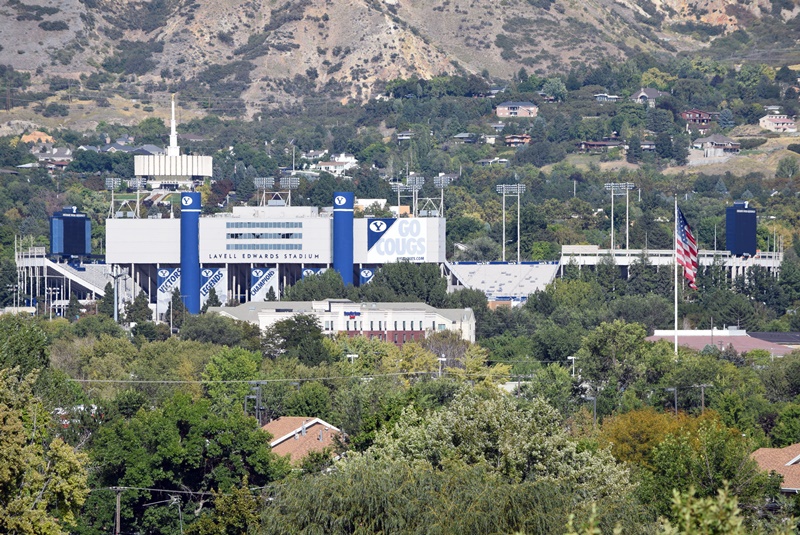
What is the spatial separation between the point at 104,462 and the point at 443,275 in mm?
115864

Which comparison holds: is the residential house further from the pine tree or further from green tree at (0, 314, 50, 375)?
green tree at (0, 314, 50, 375)

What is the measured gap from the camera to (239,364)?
10831 cm

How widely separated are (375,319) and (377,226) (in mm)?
34231

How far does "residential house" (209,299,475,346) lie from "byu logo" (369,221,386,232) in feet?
90.2

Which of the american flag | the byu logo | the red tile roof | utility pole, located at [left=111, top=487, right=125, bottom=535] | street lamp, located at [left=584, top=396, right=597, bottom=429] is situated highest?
the byu logo

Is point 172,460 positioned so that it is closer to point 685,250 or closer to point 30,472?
point 30,472

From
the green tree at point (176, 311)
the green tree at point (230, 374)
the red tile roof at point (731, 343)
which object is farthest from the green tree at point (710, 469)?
the green tree at point (176, 311)

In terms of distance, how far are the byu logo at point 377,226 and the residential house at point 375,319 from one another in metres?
27.5

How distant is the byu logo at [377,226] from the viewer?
598 feet

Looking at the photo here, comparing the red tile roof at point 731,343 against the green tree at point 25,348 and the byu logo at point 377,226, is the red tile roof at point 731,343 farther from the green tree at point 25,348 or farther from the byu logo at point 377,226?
the green tree at point 25,348

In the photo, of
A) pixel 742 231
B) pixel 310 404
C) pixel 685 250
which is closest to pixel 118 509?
pixel 310 404

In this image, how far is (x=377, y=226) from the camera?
599ft

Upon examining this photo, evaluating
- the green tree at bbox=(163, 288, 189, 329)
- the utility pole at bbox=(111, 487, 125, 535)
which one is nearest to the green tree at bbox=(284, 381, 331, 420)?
the utility pole at bbox=(111, 487, 125, 535)

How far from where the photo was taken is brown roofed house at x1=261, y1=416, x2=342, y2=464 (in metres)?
82.1
